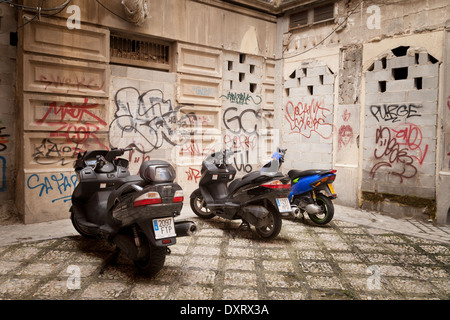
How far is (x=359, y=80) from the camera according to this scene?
6715mm

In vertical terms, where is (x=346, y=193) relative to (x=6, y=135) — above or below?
below

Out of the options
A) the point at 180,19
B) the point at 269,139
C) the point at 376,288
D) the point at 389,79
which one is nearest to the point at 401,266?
the point at 376,288

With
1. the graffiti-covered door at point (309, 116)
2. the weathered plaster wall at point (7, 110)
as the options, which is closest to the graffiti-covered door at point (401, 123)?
the graffiti-covered door at point (309, 116)

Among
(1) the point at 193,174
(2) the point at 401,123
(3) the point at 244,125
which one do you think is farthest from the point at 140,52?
(2) the point at 401,123

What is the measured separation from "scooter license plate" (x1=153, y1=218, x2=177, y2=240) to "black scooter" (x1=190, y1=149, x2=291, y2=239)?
1616 millimetres

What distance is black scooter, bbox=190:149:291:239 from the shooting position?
14.8 ft

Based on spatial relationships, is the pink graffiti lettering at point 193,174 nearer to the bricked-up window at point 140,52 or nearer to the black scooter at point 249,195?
the black scooter at point 249,195

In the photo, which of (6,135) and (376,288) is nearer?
(376,288)

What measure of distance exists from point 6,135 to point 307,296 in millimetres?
5134

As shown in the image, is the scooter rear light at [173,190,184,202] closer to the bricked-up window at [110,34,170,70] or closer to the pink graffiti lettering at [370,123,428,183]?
the bricked-up window at [110,34,170,70]

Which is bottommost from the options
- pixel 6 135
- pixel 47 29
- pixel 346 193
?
pixel 346 193

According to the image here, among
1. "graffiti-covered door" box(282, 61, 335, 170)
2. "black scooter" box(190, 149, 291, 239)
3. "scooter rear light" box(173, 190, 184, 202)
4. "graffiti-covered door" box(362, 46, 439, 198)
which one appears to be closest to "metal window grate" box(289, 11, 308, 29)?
"graffiti-covered door" box(282, 61, 335, 170)

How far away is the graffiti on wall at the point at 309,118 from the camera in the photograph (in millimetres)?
7238
